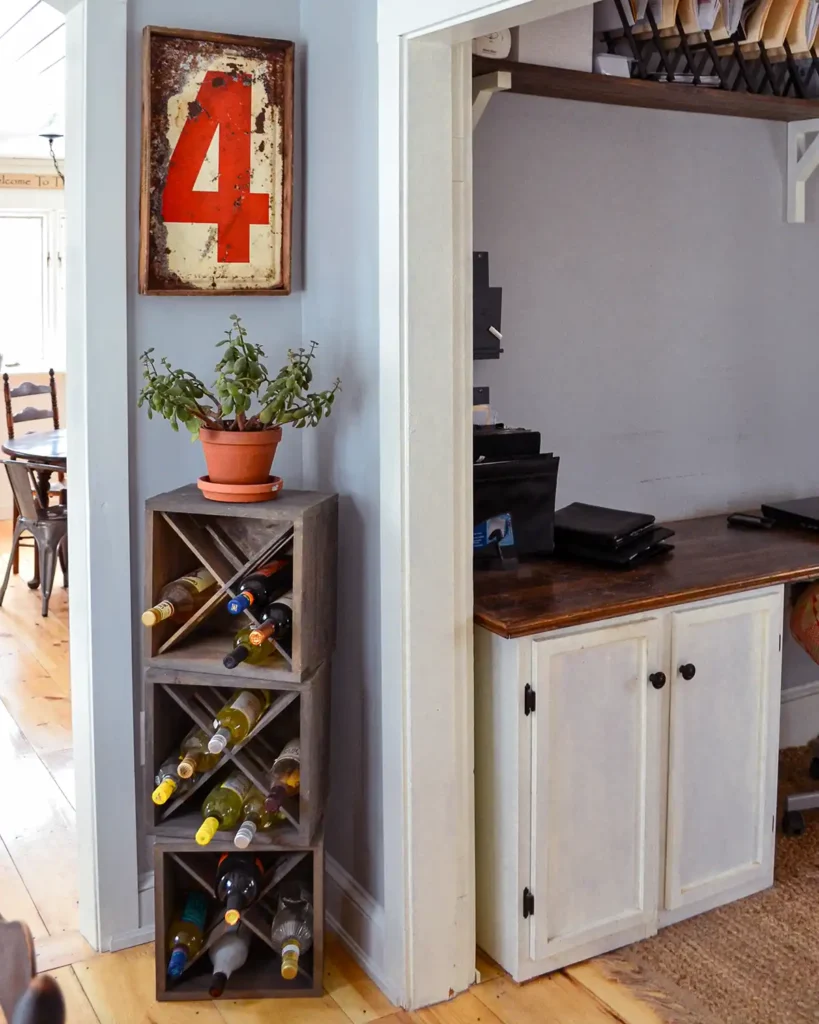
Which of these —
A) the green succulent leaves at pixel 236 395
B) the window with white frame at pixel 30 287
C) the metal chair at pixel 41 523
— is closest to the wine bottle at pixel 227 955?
the green succulent leaves at pixel 236 395

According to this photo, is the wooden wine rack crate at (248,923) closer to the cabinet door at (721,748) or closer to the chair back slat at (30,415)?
the cabinet door at (721,748)

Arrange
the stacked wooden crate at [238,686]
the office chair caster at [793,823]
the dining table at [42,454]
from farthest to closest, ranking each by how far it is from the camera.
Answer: the dining table at [42,454], the office chair caster at [793,823], the stacked wooden crate at [238,686]

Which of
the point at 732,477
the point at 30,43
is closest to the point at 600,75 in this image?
the point at 732,477

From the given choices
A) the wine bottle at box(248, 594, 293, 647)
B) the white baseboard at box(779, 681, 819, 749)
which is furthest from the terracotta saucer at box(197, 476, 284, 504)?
the white baseboard at box(779, 681, 819, 749)

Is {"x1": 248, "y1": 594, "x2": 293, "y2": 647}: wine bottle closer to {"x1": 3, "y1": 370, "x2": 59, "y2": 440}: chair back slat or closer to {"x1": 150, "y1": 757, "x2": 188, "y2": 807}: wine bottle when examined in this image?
{"x1": 150, "y1": 757, "x2": 188, "y2": 807}: wine bottle

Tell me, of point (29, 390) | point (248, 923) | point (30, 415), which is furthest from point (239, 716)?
point (29, 390)

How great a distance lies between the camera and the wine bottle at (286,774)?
2.33 meters

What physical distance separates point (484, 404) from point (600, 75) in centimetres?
83

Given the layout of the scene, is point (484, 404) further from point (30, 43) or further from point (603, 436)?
point (30, 43)

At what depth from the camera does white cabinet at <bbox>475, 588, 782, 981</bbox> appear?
243 cm

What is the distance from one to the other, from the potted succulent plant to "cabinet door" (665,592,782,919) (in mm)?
971

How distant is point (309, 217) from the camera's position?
2.60 meters

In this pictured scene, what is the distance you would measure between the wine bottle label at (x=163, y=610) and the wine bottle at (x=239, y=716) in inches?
9.7

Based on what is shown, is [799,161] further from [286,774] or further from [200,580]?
[286,774]
